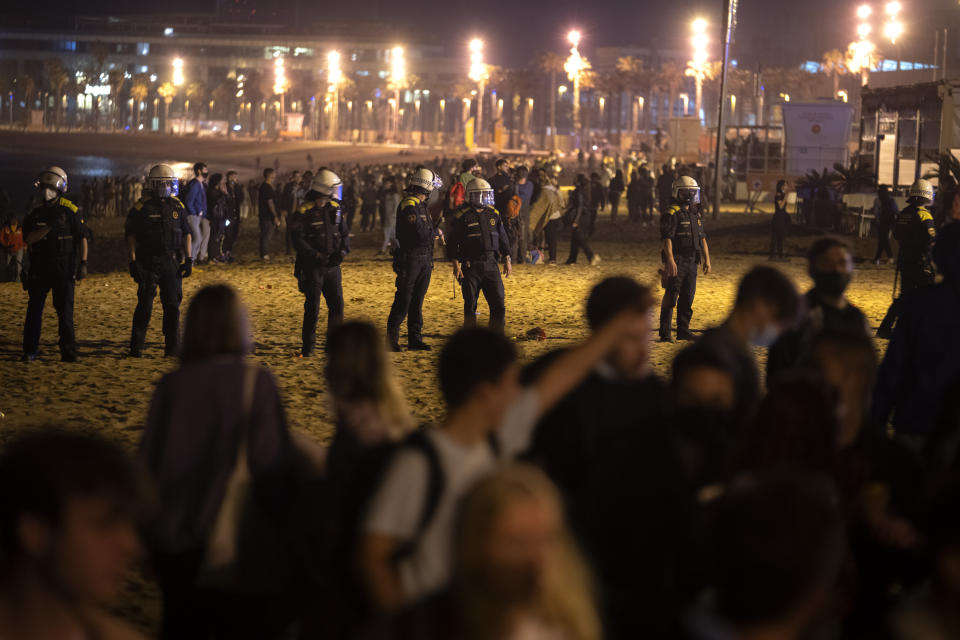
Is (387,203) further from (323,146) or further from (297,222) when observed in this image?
(323,146)

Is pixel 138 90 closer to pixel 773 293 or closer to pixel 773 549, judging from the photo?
pixel 773 293

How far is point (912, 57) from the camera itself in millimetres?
92562

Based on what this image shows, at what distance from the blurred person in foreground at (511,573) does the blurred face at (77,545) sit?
745mm

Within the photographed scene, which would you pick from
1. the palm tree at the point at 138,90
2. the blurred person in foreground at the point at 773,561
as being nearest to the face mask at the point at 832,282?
the blurred person in foreground at the point at 773,561

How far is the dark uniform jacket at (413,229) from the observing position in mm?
13242

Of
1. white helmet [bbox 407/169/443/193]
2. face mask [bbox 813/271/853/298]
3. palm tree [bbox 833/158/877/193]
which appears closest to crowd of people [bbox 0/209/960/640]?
face mask [bbox 813/271/853/298]

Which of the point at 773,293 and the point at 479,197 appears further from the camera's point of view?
the point at 479,197

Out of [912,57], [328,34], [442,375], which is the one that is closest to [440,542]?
[442,375]

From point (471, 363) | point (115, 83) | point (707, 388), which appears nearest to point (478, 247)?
point (707, 388)

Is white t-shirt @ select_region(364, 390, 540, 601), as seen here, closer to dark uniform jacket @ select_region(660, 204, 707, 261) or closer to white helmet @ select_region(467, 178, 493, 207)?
white helmet @ select_region(467, 178, 493, 207)

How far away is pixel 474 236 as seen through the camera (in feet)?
44.1

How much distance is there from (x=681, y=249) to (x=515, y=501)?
38.9 feet

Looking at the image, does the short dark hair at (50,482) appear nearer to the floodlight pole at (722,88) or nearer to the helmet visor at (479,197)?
the helmet visor at (479,197)

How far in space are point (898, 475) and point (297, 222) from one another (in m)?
9.36
